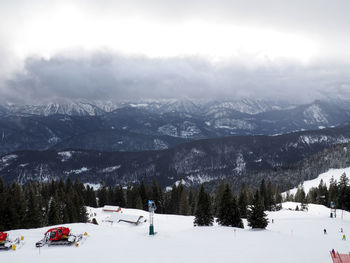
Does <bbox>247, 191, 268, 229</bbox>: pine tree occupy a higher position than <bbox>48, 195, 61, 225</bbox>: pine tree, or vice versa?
<bbox>247, 191, 268, 229</bbox>: pine tree

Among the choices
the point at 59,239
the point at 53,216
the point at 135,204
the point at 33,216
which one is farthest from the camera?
the point at 135,204

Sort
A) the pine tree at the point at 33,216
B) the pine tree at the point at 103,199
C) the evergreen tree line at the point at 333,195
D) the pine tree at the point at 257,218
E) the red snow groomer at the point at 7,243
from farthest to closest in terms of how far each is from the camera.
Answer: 1. the pine tree at the point at 103,199
2. the evergreen tree line at the point at 333,195
3. the pine tree at the point at 33,216
4. the pine tree at the point at 257,218
5. the red snow groomer at the point at 7,243

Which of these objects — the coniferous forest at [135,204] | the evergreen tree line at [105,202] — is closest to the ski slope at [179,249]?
the coniferous forest at [135,204]

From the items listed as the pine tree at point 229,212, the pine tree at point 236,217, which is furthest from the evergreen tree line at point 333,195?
the pine tree at point 229,212

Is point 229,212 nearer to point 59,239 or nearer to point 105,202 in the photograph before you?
point 59,239

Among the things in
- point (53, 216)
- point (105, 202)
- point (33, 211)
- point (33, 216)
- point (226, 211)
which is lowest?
point (105, 202)

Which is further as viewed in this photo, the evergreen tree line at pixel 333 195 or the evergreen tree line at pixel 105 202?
the evergreen tree line at pixel 333 195

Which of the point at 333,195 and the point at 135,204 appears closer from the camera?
the point at 135,204

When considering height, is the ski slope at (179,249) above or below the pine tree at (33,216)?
above

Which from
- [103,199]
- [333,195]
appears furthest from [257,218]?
[333,195]

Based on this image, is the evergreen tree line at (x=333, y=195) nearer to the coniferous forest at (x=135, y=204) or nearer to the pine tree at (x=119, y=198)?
the coniferous forest at (x=135, y=204)

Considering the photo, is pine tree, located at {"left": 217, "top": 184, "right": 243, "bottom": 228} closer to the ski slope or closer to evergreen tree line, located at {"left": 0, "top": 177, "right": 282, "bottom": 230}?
evergreen tree line, located at {"left": 0, "top": 177, "right": 282, "bottom": 230}

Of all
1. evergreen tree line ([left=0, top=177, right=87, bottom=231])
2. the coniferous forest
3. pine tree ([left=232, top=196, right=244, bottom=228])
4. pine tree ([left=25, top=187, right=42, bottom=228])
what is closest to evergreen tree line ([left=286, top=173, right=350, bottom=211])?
the coniferous forest

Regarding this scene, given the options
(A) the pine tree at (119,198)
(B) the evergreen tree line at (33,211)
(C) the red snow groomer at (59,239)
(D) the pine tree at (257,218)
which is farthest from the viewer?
(A) the pine tree at (119,198)
